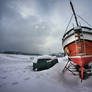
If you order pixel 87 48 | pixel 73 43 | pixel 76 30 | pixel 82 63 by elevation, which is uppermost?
pixel 76 30

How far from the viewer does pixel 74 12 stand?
499 cm

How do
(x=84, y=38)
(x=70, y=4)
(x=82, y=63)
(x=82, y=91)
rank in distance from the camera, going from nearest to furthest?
(x=82, y=91) < (x=82, y=63) < (x=84, y=38) < (x=70, y=4)

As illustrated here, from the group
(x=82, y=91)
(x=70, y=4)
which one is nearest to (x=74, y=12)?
(x=70, y=4)

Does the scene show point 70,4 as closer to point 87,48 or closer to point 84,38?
point 84,38

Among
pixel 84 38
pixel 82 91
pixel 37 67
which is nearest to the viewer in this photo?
pixel 82 91

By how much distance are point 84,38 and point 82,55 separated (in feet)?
3.45

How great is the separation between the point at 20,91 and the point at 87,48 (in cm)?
423

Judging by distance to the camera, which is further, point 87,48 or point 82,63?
point 87,48

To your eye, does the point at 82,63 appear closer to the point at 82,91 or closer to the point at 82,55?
the point at 82,55

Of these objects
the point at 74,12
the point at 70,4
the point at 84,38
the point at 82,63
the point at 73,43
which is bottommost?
the point at 82,63

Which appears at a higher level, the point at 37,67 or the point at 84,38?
the point at 84,38

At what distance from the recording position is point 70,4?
186 inches

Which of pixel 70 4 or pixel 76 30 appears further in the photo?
pixel 70 4

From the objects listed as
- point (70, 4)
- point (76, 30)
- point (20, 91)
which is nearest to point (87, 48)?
point (76, 30)
